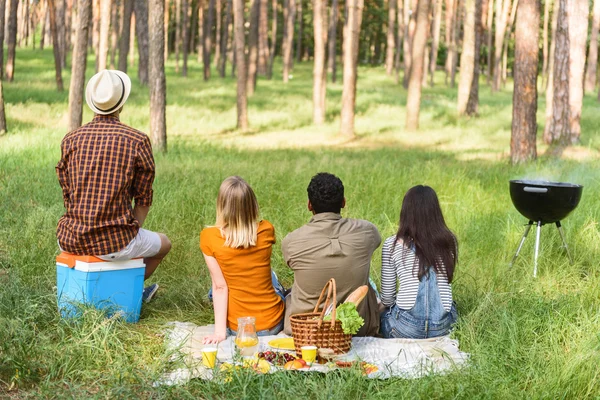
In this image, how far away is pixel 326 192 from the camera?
18.2ft

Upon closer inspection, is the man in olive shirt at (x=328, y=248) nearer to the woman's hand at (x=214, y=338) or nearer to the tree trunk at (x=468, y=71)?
the woman's hand at (x=214, y=338)

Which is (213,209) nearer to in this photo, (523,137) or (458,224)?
(458,224)

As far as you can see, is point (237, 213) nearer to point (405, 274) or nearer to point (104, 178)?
point (104, 178)

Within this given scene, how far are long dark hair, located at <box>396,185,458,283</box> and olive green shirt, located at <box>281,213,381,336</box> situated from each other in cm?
28

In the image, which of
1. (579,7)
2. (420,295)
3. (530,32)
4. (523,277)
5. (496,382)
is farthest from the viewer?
(579,7)

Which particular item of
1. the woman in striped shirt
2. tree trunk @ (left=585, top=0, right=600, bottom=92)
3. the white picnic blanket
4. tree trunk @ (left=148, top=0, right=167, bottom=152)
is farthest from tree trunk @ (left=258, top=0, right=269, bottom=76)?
the white picnic blanket

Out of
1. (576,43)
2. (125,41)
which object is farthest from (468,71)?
(125,41)

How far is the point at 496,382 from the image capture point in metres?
4.79

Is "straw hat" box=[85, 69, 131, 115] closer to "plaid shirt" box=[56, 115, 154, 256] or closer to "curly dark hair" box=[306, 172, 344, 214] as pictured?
"plaid shirt" box=[56, 115, 154, 256]

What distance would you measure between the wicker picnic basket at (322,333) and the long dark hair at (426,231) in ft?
2.52

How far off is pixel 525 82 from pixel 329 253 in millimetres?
9568

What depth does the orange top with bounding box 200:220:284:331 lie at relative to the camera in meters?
5.82

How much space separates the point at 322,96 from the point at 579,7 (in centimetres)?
824

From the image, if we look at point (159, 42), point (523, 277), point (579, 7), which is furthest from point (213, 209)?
point (579, 7)
